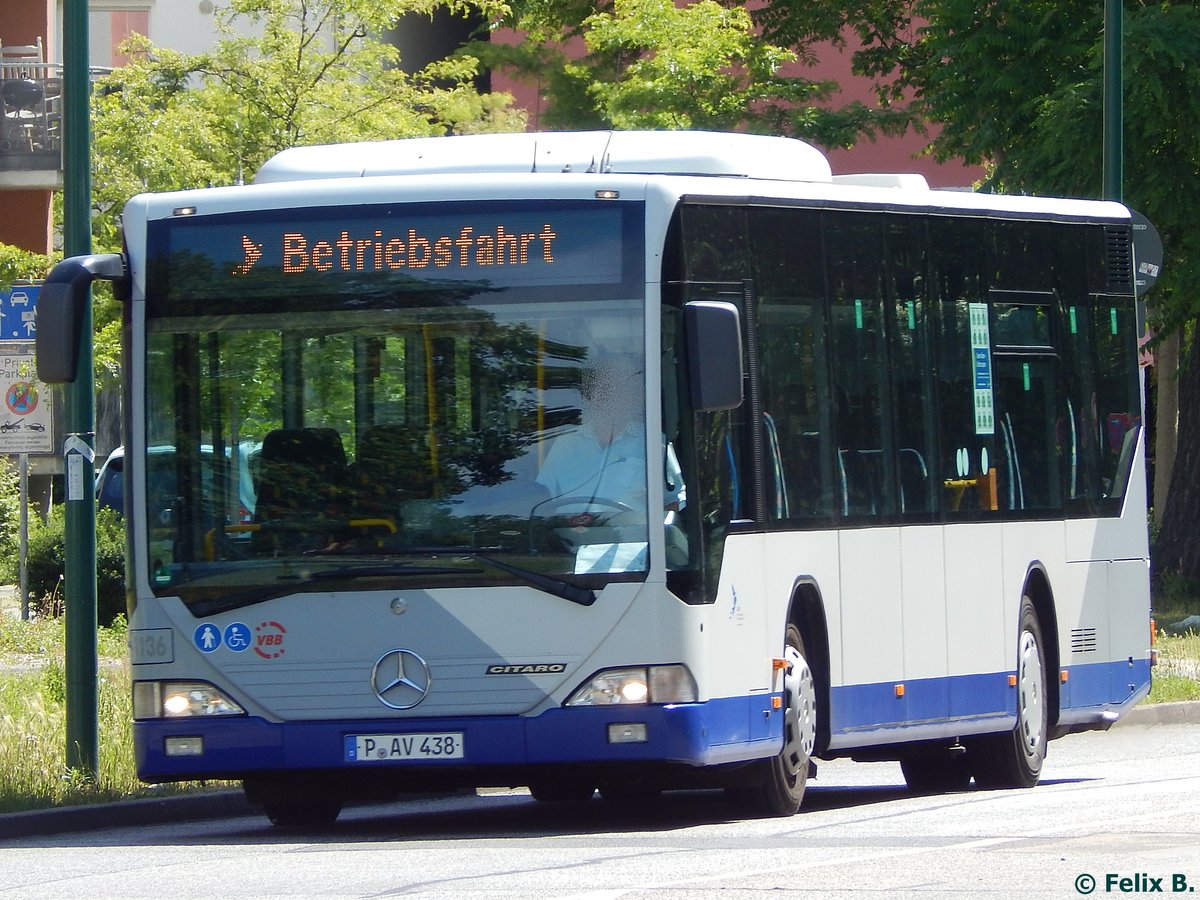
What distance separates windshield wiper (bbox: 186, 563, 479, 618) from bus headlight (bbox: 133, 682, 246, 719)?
0.34 meters

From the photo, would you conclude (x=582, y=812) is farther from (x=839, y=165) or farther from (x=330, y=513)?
(x=839, y=165)

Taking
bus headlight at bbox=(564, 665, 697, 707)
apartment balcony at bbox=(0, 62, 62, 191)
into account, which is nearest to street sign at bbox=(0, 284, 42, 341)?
Answer: bus headlight at bbox=(564, 665, 697, 707)

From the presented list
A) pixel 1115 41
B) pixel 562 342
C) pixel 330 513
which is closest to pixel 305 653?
pixel 330 513

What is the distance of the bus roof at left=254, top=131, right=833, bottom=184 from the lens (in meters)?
12.2

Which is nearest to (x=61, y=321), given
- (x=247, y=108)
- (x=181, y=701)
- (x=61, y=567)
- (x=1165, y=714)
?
(x=181, y=701)

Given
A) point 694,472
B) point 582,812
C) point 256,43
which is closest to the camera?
point 694,472

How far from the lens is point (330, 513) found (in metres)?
11.4

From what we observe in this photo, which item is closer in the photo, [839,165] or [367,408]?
[367,408]

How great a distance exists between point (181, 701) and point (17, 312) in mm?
7834

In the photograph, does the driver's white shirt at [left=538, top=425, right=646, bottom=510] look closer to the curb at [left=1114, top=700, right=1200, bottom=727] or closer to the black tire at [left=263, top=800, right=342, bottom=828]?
the black tire at [left=263, top=800, right=342, bottom=828]

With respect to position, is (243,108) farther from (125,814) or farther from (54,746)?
(125,814)

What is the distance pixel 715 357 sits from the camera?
36.1 ft

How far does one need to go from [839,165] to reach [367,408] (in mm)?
42421

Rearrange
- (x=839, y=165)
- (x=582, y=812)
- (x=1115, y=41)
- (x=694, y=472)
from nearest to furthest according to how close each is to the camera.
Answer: (x=694, y=472) < (x=582, y=812) < (x=1115, y=41) < (x=839, y=165)
